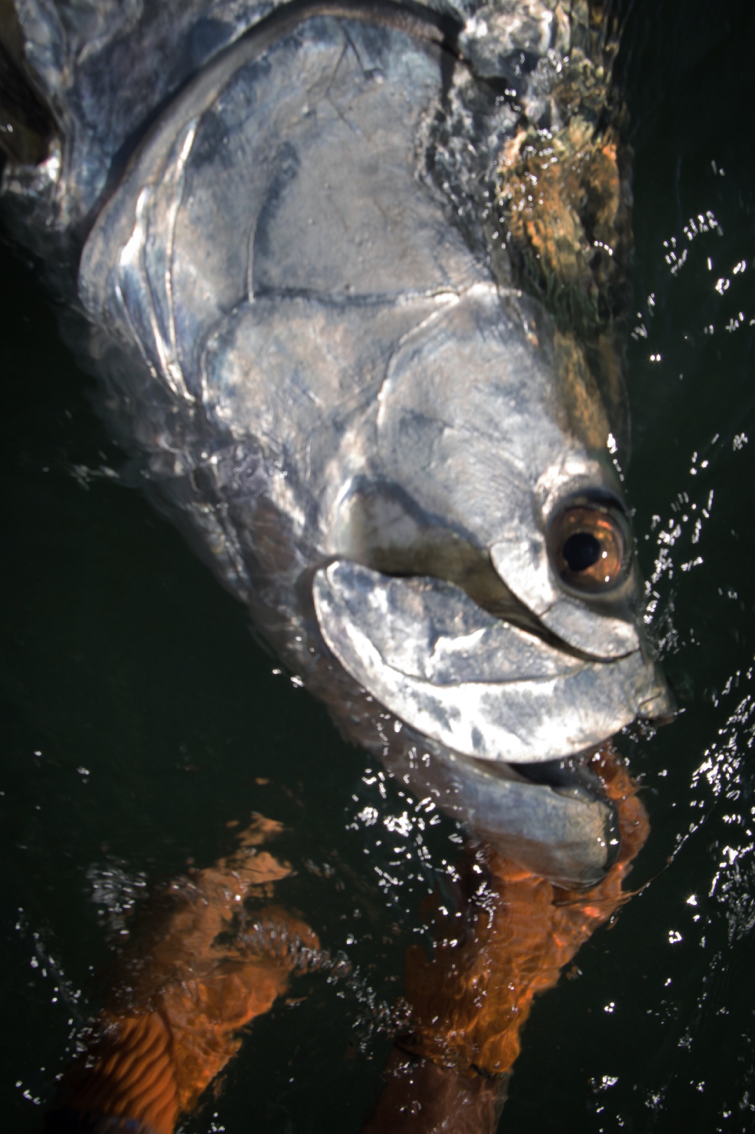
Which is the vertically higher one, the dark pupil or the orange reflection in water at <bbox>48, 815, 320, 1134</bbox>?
the dark pupil

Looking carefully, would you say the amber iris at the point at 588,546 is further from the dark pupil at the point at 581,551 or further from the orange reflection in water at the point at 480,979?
the orange reflection in water at the point at 480,979

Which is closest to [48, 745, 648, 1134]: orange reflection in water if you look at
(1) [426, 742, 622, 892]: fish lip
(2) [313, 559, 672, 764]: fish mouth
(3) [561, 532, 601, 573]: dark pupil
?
(1) [426, 742, 622, 892]: fish lip

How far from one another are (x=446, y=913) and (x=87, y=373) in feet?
4.97

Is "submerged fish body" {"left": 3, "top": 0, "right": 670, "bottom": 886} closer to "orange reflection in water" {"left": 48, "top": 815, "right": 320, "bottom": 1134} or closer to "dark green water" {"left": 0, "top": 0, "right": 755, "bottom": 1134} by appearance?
"dark green water" {"left": 0, "top": 0, "right": 755, "bottom": 1134}

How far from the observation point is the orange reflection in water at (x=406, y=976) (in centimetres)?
157

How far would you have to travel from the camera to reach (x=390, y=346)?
3.31 feet

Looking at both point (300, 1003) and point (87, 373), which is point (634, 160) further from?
point (300, 1003)

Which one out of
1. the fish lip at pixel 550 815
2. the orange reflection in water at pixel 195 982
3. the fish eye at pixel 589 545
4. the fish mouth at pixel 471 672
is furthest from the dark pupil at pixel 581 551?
the orange reflection in water at pixel 195 982

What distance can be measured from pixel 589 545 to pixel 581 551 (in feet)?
0.05

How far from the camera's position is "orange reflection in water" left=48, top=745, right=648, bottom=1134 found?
5.14 feet

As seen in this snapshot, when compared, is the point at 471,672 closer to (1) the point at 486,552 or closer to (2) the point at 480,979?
(1) the point at 486,552

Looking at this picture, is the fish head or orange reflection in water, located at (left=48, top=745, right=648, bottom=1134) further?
orange reflection in water, located at (left=48, top=745, right=648, bottom=1134)

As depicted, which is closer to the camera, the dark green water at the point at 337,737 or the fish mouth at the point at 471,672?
the fish mouth at the point at 471,672

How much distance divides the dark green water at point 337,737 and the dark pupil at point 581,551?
2.57 ft
